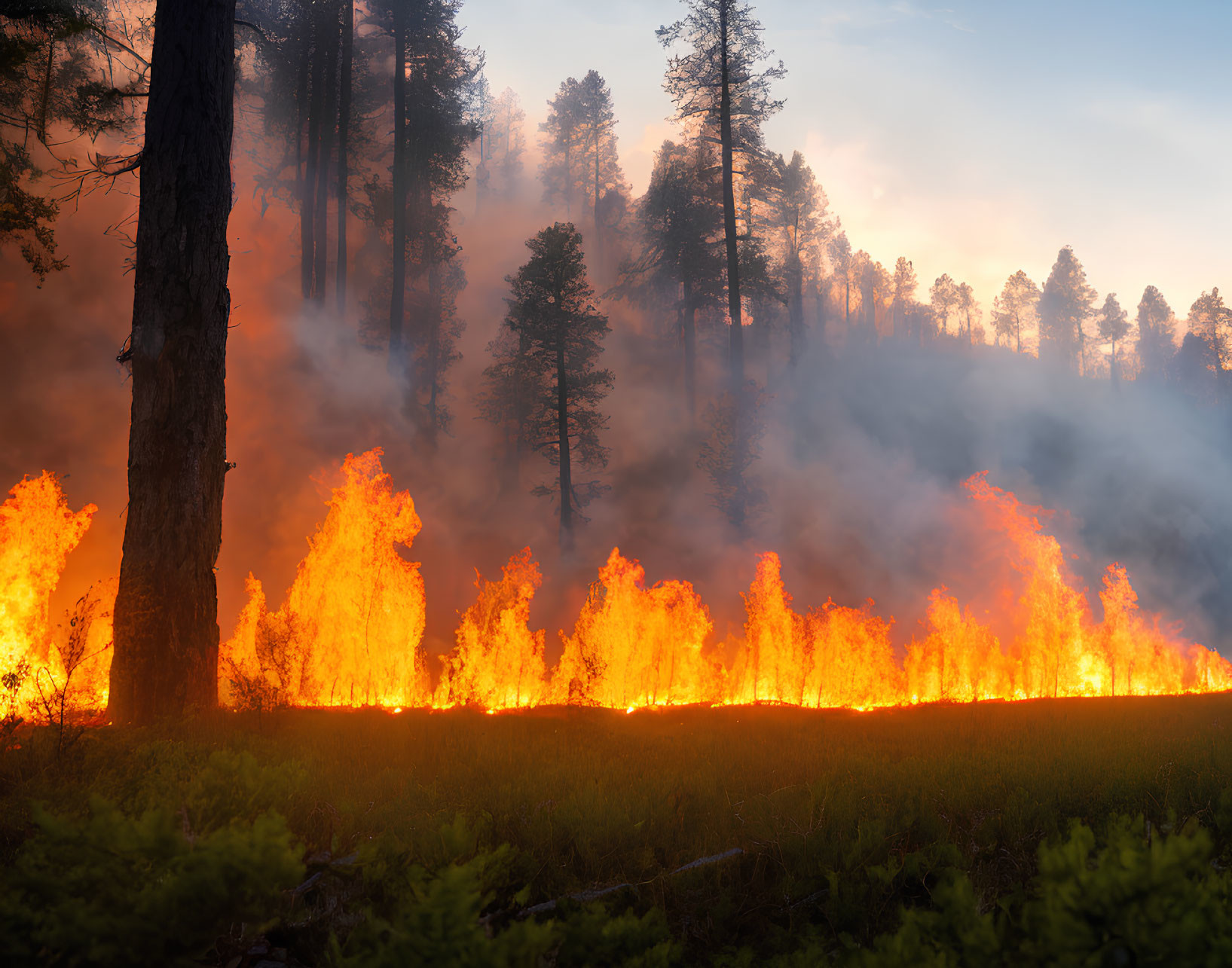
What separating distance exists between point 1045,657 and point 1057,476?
26.0 meters

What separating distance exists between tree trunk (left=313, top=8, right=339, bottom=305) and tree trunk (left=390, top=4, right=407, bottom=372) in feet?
13.9

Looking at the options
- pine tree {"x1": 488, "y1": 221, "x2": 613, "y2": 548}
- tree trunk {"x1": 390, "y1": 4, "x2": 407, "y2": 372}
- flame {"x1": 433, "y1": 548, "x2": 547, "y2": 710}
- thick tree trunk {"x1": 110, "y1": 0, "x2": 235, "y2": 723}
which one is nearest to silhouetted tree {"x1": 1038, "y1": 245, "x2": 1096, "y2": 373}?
pine tree {"x1": 488, "y1": 221, "x2": 613, "y2": 548}

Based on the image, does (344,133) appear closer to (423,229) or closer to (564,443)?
(423,229)

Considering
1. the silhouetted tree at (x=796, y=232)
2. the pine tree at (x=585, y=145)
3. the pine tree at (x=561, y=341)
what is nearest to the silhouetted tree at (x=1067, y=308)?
the silhouetted tree at (x=796, y=232)

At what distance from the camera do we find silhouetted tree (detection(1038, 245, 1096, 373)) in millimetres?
61781

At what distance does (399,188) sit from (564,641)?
819 inches

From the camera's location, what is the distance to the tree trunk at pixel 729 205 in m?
26.4

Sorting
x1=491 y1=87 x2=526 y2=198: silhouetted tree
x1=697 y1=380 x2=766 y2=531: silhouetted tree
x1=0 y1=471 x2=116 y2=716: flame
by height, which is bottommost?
x1=0 y1=471 x2=116 y2=716: flame

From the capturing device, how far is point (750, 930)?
348 centimetres

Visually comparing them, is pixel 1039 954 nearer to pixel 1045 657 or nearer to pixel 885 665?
pixel 885 665

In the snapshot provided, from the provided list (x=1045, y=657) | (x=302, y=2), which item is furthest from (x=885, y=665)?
(x=302, y=2)

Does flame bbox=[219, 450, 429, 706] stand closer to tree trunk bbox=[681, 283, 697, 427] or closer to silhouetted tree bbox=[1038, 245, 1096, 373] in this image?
tree trunk bbox=[681, 283, 697, 427]

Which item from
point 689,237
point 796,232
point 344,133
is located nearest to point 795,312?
point 796,232

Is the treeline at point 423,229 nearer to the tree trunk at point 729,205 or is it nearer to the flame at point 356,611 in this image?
the tree trunk at point 729,205
